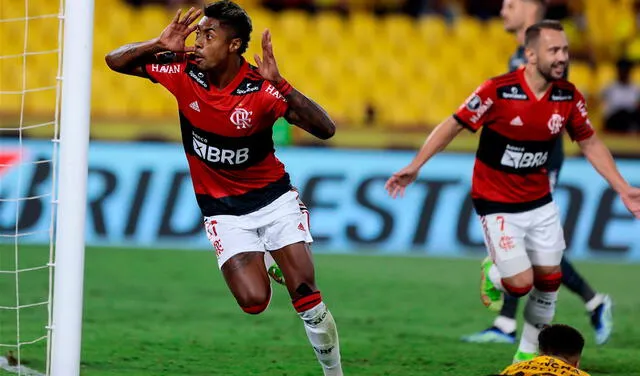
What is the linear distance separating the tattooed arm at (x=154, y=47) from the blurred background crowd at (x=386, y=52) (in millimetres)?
8355

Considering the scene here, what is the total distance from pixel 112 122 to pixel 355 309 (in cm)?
494

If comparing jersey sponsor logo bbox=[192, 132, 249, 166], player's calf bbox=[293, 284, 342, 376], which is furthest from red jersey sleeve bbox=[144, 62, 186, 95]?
player's calf bbox=[293, 284, 342, 376]

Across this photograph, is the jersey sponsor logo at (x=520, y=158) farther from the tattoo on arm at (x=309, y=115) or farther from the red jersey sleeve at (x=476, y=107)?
the tattoo on arm at (x=309, y=115)

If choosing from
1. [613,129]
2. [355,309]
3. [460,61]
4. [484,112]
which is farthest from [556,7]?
[484,112]

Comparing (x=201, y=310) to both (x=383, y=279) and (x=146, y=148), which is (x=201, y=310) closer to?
(x=383, y=279)

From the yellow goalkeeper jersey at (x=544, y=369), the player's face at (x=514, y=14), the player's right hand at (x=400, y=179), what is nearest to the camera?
the yellow goalkeeper jersey at (x=544, y=369)

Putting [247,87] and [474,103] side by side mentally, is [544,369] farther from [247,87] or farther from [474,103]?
[474,103]

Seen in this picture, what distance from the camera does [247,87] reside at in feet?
20.4

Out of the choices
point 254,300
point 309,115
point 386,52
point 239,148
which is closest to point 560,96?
→ point 309,115

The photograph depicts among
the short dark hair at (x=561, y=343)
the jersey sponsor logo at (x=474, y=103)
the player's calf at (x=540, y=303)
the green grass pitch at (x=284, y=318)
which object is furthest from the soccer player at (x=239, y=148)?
the player's calf at (x=540, y=303)

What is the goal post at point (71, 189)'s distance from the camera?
19.1 ft

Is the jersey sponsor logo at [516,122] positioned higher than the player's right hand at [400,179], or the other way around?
the jersey sponsor logo at [516,122]

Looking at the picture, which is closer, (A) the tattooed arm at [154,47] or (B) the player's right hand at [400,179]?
(A) the tattooed arm at [154,47]

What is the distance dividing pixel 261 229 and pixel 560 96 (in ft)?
7.00
